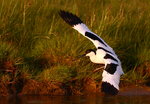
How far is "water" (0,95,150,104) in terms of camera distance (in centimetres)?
1079

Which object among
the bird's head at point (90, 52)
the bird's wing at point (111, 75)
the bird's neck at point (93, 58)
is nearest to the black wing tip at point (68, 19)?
the bird's head at point (90, 52)

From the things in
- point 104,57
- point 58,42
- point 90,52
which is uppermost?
point 58,42

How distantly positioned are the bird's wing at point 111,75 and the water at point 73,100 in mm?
640

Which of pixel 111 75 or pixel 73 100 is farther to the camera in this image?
pixel 73 100

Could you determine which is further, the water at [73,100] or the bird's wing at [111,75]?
the water at [73,100]

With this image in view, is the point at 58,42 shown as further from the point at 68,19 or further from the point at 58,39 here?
the point at 68,19

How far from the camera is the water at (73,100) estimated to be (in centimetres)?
1079

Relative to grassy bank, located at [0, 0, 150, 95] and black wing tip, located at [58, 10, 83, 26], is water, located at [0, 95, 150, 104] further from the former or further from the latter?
black wing tip, located at [58, 10, 83, 26]

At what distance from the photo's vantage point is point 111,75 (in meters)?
10.2

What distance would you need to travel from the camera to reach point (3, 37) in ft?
39.1

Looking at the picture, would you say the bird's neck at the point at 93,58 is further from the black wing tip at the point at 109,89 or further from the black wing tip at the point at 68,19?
the black wing tip at the point at 109,89

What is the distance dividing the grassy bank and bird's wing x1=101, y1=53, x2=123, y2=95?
0.85m

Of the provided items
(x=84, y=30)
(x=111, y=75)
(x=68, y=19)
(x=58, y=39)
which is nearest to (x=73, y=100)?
(x=111, y=75)

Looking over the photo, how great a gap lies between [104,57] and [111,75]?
0.86 meters
